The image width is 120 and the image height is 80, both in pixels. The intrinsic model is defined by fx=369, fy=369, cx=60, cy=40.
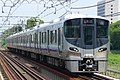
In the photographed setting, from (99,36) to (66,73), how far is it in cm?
275

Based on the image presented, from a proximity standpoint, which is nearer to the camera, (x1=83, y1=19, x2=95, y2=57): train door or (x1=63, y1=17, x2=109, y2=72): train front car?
(x1=63, y1=17, x2=109, y2=72): train front car

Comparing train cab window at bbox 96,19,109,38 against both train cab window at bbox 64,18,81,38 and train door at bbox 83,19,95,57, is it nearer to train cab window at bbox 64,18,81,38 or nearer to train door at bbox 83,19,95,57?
train door at bbox 83,19,95,57

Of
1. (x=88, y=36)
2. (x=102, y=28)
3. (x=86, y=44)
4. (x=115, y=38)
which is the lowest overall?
(x=86, y=44)

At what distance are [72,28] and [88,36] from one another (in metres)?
0.79

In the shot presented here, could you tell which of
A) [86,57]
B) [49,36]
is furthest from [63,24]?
[49,36]

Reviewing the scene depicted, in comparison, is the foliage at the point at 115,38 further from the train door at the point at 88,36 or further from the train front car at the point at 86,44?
the train door at the point at 88,36

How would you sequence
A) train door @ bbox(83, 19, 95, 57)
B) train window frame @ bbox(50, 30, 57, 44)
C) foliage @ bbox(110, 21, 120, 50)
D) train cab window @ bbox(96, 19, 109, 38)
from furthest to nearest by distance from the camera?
foliage @ bbox(110, 21, 120, 50), train window frame @ bbox(50, 30, 57, 44), train cab window @ bbox(96, 19, 109, 38), train door @ bbox(83, 19, 95, 57)

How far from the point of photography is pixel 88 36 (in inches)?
630

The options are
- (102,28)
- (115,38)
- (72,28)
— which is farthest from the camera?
(115,38)

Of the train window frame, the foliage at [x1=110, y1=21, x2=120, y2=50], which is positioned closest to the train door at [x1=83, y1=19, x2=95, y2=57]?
the train window frame

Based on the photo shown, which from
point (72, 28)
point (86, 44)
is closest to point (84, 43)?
point (86, 44)

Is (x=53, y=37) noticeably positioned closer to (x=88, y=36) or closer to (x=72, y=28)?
(x=72, y=28)

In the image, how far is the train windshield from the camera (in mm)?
16094

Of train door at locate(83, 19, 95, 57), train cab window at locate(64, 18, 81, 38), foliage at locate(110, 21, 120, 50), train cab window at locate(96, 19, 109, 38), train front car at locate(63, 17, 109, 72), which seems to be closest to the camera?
train front car at locate(63, 17, 109, 72)
